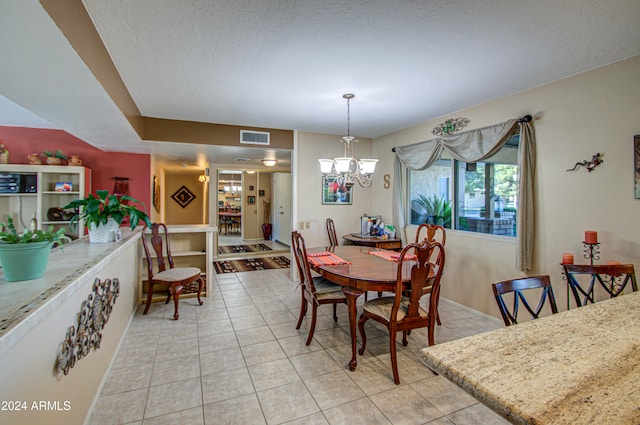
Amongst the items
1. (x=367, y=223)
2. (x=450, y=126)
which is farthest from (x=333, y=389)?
(x=450, y=126)

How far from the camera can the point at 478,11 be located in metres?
1.78

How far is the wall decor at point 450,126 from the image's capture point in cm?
368

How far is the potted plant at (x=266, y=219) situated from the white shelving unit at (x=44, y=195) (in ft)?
16.0

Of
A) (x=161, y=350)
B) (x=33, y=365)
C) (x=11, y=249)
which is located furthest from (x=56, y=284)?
(x=161, y=350)

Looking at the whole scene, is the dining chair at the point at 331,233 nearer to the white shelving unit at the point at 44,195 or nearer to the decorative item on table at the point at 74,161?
the white shelving unit at the point at 44,195

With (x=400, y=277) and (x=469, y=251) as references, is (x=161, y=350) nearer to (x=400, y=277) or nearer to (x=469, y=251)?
(x=400, y=277)

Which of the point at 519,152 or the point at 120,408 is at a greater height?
the point at 519,152

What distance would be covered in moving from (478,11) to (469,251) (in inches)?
107

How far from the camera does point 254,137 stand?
458cm

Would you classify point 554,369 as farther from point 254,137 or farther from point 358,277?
point 254,137

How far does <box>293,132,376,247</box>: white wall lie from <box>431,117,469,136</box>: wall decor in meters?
1.58

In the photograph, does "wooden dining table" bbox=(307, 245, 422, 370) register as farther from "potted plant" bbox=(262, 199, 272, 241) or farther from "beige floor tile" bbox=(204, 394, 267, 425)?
"potted plant" bbox=(262, 199, 272, 241)

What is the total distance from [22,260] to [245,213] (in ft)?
22.9

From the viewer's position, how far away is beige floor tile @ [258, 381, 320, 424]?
1913 millimetres
